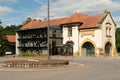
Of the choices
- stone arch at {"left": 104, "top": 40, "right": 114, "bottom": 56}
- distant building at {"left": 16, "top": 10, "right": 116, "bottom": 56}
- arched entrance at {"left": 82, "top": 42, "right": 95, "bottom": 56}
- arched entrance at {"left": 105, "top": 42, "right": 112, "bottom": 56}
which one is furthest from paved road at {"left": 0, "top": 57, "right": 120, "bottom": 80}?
arched entrance at {"left": 105, "top": 42, "right": 112, "bottom": 56}

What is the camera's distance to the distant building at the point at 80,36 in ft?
208

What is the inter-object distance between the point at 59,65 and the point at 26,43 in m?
55.0

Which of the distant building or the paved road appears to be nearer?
the paved road

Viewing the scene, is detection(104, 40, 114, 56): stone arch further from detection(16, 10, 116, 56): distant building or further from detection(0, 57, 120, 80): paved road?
detection(0, 57, 120, 80): paved road

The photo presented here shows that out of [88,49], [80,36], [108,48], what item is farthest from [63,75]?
[108,48]

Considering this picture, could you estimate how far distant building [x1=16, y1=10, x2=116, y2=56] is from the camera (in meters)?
63.4

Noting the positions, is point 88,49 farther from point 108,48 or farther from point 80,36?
point 108,48

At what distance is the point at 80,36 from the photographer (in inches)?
2635

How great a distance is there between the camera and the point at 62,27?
72062 millimetres

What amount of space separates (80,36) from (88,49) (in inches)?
148

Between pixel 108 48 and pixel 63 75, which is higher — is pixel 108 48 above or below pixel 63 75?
above

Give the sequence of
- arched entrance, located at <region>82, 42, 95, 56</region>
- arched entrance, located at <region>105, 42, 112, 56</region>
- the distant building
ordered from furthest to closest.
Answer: arched entrance, located at <region>105, 42, 112, 56</region> → arched entrance, located at <region>82, 42, 95, 56</region> → the distant building

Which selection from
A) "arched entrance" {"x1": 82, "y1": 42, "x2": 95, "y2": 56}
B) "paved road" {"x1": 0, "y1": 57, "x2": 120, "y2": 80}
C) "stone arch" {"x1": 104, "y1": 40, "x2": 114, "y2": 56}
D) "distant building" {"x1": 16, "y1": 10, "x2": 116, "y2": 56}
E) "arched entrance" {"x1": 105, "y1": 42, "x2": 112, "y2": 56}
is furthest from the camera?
"arched entrance" {"x1": 105, "y1": 42, "x2": 112, "y2": 56}

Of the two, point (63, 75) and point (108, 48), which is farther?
point (108, 48)
